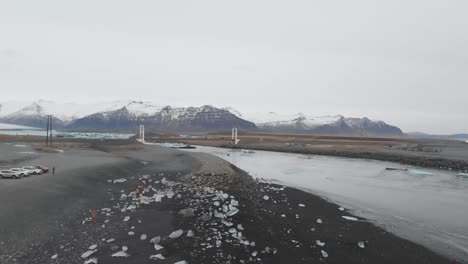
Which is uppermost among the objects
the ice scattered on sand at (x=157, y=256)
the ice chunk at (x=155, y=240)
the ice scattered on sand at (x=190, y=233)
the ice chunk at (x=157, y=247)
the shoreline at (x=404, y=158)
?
the shoreline at (x=404, y=158)

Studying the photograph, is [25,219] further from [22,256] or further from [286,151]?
[286,151]

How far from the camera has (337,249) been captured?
43.2ft

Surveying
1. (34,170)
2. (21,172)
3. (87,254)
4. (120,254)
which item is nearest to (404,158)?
(120,254)

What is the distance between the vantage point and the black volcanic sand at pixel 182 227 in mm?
12078

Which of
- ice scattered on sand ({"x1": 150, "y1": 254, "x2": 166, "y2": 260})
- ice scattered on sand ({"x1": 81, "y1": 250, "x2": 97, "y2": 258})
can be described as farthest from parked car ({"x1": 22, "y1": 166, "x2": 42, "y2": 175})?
ice scattered on sand ({"x1": 150, "y1": 254, "x2": 166, "y2": 260})

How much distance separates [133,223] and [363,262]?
38.0ft

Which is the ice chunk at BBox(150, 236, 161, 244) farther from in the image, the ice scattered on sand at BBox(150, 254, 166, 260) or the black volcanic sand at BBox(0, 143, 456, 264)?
the ice scattered on sand at BBox(150, 254, 166, 260)

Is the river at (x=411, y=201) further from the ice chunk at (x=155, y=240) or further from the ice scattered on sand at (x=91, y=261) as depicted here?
the ice scattered on sand at (x=91, y=261)

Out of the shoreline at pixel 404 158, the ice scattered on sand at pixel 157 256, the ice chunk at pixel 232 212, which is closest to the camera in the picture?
the ice scattered on sand at pixel 157 256

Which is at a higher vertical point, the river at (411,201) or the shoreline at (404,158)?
the shoreline at (404,158)

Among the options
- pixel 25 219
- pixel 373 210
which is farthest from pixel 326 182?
pixel 25 219

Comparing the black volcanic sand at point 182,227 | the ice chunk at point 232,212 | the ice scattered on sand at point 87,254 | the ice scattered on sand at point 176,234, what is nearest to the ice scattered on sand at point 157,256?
the black volcanic sand at point 182,227

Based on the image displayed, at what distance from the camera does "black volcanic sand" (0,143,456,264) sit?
39.6 ft

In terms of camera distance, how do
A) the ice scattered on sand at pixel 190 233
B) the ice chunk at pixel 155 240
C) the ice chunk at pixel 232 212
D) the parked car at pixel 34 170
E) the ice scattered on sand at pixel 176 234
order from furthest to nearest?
the parked car at pixel 34 170
the ice chunk at pixel 232 212
the ice scattered on sand at pixel 190 233
the ice scattered on sand at pixel 176 234
the ice chunk at pixel 155 240
